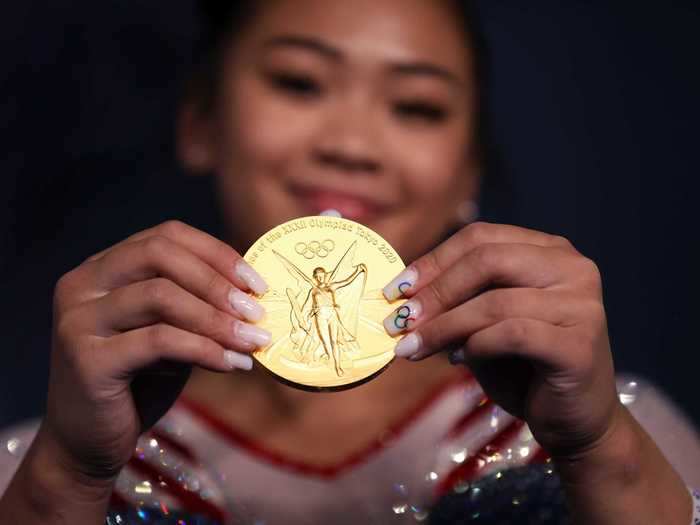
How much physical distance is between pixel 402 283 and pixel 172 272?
0.24m

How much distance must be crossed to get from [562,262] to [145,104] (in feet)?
3.92

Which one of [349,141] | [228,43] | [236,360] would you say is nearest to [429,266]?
[236,360]

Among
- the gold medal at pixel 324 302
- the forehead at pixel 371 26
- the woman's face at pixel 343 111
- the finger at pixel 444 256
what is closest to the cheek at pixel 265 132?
the woman's face at pixel 343 111

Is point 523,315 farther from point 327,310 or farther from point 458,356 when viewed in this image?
point 327,310

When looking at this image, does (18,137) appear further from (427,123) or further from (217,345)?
(217,345)

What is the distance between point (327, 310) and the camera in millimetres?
959

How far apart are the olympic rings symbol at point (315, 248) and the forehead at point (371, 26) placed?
0.50 metres

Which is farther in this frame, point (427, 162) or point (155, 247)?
point (427, 162)

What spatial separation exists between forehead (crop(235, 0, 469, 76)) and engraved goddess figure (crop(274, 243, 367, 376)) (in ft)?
1.74

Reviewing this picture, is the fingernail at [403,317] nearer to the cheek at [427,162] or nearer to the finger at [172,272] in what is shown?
the finger at [172,272]

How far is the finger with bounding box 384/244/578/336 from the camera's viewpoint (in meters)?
0.91

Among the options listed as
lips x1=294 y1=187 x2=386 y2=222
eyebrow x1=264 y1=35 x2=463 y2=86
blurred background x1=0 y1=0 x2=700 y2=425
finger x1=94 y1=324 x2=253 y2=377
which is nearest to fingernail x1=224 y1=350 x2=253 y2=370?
finger x1=94 y1=324 x2=253 y2=377

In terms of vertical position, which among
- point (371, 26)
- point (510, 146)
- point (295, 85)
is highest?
point (371, 26)

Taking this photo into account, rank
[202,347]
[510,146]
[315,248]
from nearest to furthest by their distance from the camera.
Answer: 1. [202,347]
2. [315,248]
3. [510,146]
